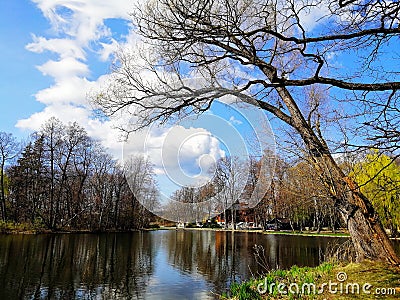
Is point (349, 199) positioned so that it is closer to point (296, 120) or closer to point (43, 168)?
point (296, 120)

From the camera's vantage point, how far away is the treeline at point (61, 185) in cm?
3269

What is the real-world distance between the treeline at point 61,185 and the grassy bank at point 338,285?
93.3ft

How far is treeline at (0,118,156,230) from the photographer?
32688mm

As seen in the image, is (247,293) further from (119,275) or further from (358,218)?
(119,275)

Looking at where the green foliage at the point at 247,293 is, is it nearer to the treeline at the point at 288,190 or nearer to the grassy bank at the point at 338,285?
the grassy bank at the point at 338,285

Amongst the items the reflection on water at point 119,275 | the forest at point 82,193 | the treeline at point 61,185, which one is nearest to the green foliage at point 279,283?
the reflection on water at point 119,275

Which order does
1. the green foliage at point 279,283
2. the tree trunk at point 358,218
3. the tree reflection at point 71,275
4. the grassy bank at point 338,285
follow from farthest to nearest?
1. the tree reflection at point 71,275
2. the tree trunk at point 358,218
3. the green foliage at point 279,283
4. the grassy bank at point 338,285

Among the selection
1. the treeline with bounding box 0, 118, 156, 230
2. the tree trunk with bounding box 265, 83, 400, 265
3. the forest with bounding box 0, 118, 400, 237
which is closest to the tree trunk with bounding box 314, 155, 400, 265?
the tree trunk with bounding box 265, 83, 400, 265

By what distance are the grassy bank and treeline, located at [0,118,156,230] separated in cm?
2844

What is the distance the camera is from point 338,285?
5.28 m

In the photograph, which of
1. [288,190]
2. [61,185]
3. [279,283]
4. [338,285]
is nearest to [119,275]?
[288,190]

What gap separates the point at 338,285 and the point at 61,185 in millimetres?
32793

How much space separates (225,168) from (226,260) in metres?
11.0

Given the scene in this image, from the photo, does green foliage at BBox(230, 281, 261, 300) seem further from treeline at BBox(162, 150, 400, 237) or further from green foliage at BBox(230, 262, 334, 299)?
treeline at BBox(162, 150, 400, 237)
